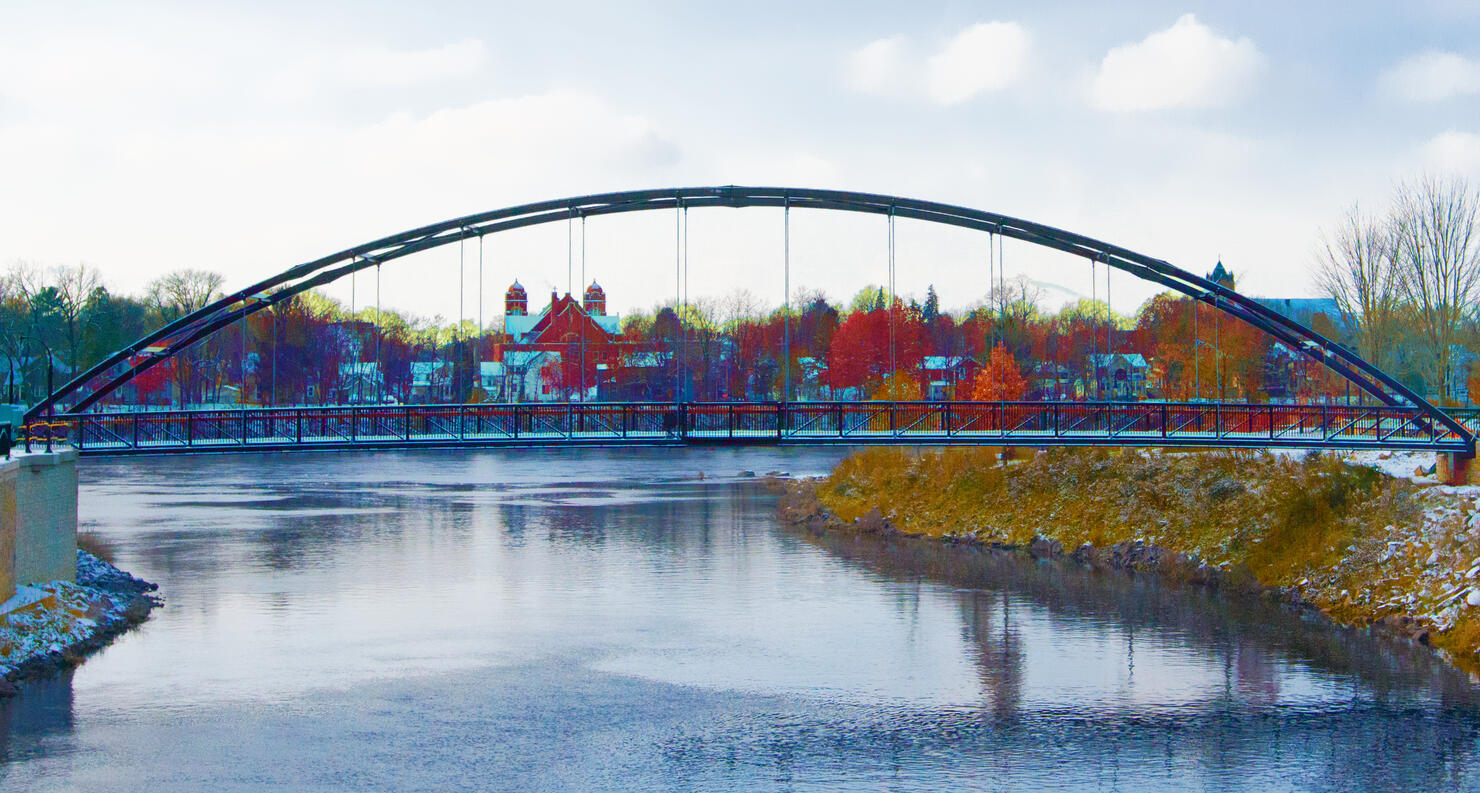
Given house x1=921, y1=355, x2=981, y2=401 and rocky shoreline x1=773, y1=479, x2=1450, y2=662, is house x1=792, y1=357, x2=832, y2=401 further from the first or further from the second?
rocky shoreline x1=773, y1=479, x2=1450, y2=662

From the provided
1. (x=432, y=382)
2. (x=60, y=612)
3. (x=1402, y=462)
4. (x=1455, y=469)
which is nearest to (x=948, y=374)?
(x=432, y=382)

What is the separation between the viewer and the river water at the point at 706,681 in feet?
68.8

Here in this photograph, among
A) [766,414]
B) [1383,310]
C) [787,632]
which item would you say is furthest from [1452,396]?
[787,632]

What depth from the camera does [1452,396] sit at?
77.4 m

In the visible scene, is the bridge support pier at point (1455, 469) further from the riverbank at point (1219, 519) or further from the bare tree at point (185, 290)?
the bare tree at point (185, 290)

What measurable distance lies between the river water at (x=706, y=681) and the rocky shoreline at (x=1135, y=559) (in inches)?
37.8

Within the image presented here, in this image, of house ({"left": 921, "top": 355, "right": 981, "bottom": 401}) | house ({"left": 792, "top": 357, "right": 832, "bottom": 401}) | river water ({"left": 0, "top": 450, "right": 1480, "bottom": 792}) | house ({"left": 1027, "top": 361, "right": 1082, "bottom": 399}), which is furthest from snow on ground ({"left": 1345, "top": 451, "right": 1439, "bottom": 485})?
house ({"left": 792, "top": 357, "right": 832, "bottom": 401})

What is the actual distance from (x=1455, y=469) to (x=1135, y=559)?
888 cm

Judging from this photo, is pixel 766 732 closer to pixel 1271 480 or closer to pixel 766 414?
pixel 766 414

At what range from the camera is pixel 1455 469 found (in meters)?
38.9

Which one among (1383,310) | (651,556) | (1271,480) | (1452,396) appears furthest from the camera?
(1452,396)

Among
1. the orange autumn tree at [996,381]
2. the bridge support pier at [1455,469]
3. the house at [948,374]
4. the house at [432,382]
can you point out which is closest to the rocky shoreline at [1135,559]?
the bridge support pier at [1455,469]

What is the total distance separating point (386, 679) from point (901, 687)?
31.6 feet

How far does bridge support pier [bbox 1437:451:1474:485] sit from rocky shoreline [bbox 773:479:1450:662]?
22.5 feet
